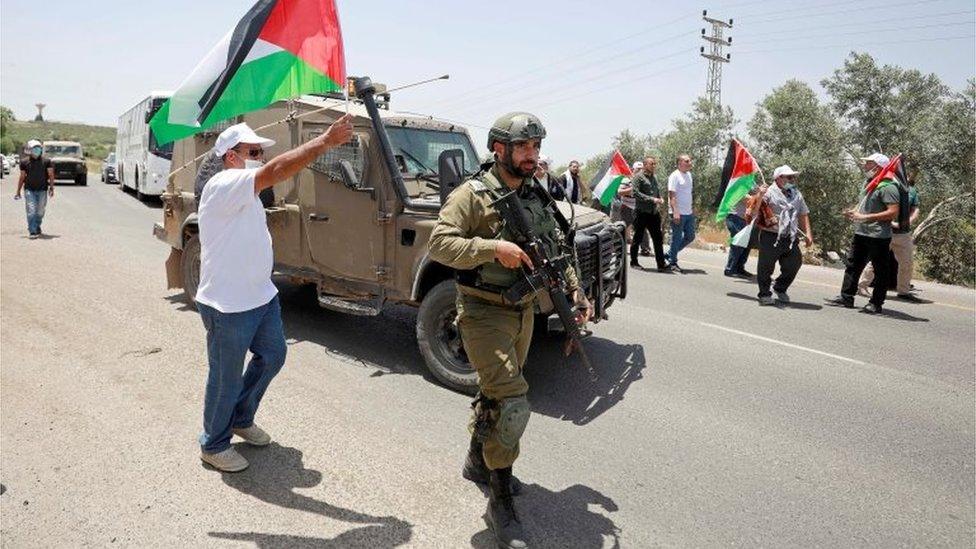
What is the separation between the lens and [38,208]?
40.1 feet

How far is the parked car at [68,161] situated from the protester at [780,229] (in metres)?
29.5

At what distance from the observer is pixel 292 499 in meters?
3.42

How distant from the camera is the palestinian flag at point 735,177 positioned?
33.4 feet

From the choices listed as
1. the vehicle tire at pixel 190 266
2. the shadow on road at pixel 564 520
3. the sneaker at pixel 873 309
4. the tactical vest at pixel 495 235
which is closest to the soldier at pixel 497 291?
the tactical vest at pixel 495 235

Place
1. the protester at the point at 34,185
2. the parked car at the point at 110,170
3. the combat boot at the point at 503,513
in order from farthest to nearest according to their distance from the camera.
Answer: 1. the parked car at the point at 110,170
2. the protester at the point at 34,185
3. the combat boot at the point at 503,513

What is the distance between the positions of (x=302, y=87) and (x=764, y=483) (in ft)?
12.2

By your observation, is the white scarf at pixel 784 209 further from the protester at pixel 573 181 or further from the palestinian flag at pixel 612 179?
the protester at pixel 573 181

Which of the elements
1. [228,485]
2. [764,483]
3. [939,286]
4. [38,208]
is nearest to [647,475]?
[764,483]

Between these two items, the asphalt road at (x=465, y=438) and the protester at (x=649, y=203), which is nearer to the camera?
the asphalt road at (x=465, y=438)

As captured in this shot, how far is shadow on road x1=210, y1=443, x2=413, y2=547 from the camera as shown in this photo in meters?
3.06

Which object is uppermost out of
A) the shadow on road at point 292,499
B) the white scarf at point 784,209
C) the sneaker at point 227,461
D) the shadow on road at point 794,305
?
the white scarf at point 784,209

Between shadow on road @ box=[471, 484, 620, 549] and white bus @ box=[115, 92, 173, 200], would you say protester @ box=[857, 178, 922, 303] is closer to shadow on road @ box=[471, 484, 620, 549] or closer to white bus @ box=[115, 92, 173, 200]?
shadow on road @ box=[471, 484, 620, 549]

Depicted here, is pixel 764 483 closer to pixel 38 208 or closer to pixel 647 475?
pixel 647 475

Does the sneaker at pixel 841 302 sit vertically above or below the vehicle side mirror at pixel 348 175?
below
